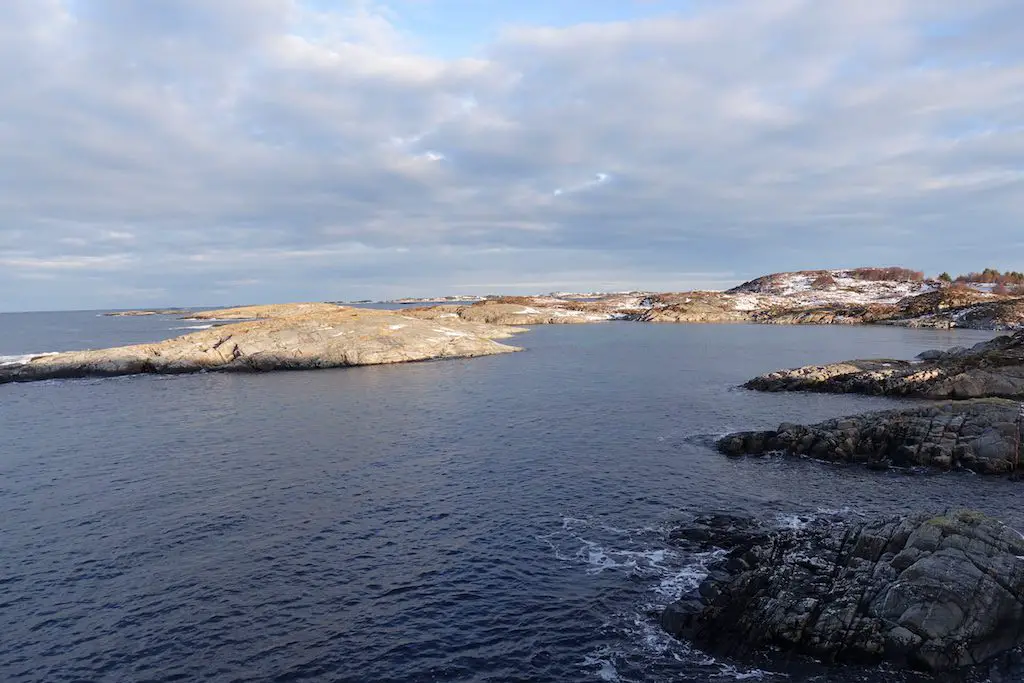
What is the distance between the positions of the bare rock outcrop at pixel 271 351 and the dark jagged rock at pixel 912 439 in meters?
66.2

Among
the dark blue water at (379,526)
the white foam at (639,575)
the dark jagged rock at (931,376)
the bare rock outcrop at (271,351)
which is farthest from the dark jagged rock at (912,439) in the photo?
the bare rock outcrop at (271,351)

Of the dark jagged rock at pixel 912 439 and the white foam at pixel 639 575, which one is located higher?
the dark jagged rock at pixel 912 439

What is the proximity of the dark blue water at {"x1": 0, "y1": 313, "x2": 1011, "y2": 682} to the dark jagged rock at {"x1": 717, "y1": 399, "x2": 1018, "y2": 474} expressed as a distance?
2560 mm

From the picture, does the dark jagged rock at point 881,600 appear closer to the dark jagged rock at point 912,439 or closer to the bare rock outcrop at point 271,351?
the dark jagged rock at point 912,439

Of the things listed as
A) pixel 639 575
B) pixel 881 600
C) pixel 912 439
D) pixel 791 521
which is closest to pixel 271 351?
pixel 639 575

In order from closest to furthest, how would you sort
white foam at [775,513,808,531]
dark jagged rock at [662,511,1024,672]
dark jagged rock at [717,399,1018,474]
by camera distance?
dark jagged rock at [662,511,1024,672], white foam at [775,513,808,531], dark jagged rock at [717,399,1018,474]

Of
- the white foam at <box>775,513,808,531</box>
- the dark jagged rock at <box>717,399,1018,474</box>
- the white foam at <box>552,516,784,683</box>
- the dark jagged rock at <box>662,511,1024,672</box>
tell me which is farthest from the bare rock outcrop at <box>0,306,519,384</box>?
the dark jagged rock at <box>662,511,1024,672</box>

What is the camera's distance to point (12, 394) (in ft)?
240

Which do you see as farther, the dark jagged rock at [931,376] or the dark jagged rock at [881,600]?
the dark jagged rock at [931,376]

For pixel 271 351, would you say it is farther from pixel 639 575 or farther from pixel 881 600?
pixel 881 600

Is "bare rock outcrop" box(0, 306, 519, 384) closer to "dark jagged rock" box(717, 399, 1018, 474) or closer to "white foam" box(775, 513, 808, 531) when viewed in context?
"dark jagged rock" box(717, 399, 1018, 474)

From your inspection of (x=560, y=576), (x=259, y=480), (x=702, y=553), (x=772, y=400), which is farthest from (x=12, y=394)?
(x=772, y=400)

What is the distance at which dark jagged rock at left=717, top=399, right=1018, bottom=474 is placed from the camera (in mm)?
38594

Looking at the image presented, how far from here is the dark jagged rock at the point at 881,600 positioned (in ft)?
61.1
